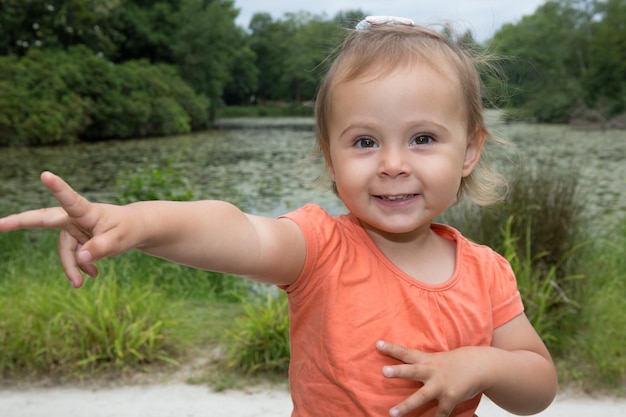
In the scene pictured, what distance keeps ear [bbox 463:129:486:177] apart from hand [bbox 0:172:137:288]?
2.41 feet

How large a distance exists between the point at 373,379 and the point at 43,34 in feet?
68.3

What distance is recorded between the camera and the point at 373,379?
1.11m

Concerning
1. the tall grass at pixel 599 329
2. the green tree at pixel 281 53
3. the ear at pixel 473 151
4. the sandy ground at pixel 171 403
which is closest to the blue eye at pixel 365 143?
the ear at pixel 473 151

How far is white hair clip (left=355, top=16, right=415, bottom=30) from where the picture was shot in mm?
1298

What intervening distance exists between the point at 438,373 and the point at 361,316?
0.51 ft

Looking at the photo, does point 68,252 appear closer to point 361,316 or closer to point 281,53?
point 361,316

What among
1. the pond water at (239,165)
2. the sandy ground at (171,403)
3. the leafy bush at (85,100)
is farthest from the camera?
the leafy bush at (85,100)

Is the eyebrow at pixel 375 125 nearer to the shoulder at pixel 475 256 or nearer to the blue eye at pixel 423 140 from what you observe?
the blue eye at pixel 423 140

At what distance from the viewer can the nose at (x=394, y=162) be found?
42.9 inches

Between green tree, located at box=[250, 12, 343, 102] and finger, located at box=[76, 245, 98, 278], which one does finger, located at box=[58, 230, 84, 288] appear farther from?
green tree, located at box=[250, 12, 343, 102]

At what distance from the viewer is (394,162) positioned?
1.09 meters

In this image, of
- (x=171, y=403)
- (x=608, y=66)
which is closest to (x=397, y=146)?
(x=171, y=403)

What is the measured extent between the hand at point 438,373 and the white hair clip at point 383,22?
630 millimetres

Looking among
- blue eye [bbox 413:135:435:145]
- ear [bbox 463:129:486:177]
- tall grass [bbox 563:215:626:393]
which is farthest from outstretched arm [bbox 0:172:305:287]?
tall grass [bbox 563:215:626:393]
